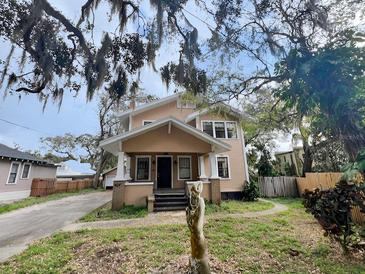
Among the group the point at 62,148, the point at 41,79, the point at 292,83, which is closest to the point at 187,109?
the point at 41,79

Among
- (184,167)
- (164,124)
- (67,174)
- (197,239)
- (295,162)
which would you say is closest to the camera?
(197,239)

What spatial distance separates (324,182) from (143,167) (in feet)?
32.8

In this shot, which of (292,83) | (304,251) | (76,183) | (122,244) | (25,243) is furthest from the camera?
(76,183)

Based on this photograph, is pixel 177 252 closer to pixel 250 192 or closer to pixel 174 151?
pixel 174 151

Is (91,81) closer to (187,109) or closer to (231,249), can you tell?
(231,249)

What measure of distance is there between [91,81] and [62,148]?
3390 cm

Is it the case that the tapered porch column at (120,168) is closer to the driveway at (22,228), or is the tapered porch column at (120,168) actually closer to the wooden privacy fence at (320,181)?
the driveway at (22,228)

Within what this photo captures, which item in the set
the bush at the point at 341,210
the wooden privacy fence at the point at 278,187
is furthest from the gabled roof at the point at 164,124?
the bush at the point at 341,210

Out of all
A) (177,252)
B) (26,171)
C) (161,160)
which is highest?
(161,160)

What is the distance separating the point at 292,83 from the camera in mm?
4590

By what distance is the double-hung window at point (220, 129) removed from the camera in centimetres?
Result: 1499

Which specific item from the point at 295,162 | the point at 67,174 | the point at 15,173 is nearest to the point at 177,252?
the point at 15,173

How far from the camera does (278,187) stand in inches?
605

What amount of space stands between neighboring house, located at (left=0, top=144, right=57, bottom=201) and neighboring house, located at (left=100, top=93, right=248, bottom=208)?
8698 millimetres
